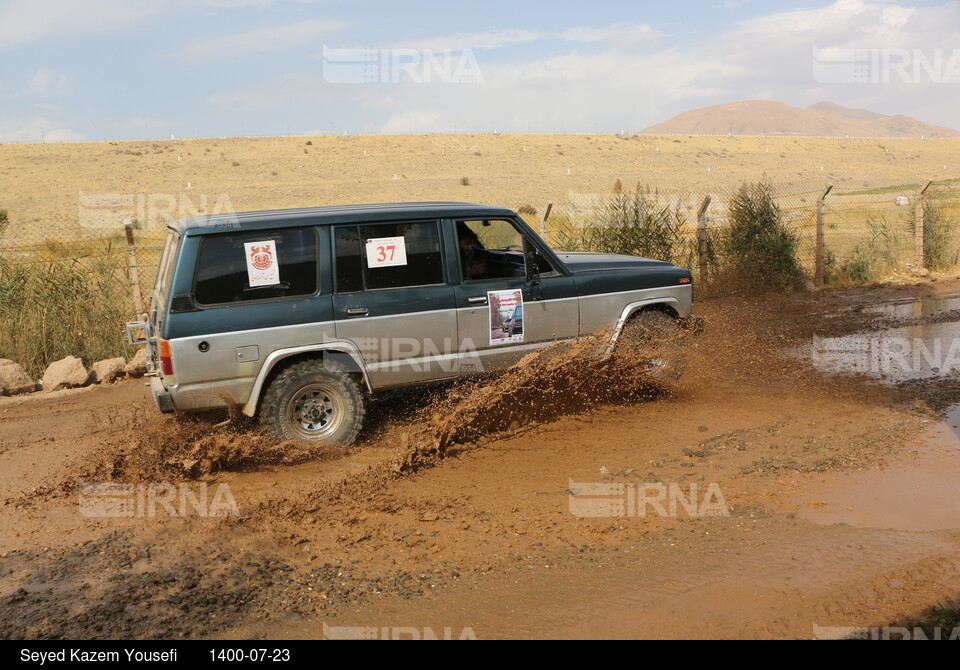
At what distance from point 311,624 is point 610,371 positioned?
425 cm

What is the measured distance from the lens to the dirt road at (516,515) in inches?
155

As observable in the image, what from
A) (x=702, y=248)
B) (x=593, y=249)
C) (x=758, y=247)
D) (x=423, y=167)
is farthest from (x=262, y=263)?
(x=423, y=167)

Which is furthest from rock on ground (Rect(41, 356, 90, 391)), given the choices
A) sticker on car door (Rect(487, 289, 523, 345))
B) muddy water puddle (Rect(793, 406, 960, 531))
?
muddy water puddle (Rect(793, 406, 960, 531))

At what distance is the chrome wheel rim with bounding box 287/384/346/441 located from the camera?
6.52 meters

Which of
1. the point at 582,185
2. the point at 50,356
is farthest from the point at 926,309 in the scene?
the point at 582,185

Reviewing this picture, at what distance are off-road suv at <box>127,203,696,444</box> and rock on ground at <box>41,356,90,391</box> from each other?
3551 millimetres

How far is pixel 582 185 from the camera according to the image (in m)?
54.1

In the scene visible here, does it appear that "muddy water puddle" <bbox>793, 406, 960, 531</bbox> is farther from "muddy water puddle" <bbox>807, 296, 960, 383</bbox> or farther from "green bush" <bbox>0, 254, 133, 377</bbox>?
"green bush" <bbox>0, 254, 133, 377</bbox>

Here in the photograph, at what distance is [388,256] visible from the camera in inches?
264

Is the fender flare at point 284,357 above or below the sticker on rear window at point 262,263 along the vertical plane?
below

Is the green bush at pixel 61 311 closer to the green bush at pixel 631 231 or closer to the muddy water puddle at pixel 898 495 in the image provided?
the green bush at pixel 631 231

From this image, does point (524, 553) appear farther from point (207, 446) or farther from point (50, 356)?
point (50, 356)

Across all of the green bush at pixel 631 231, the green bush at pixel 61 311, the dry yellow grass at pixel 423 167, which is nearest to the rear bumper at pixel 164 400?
the green bush at pixel 61 311

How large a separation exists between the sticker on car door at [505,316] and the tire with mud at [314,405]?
1298 millimetres
